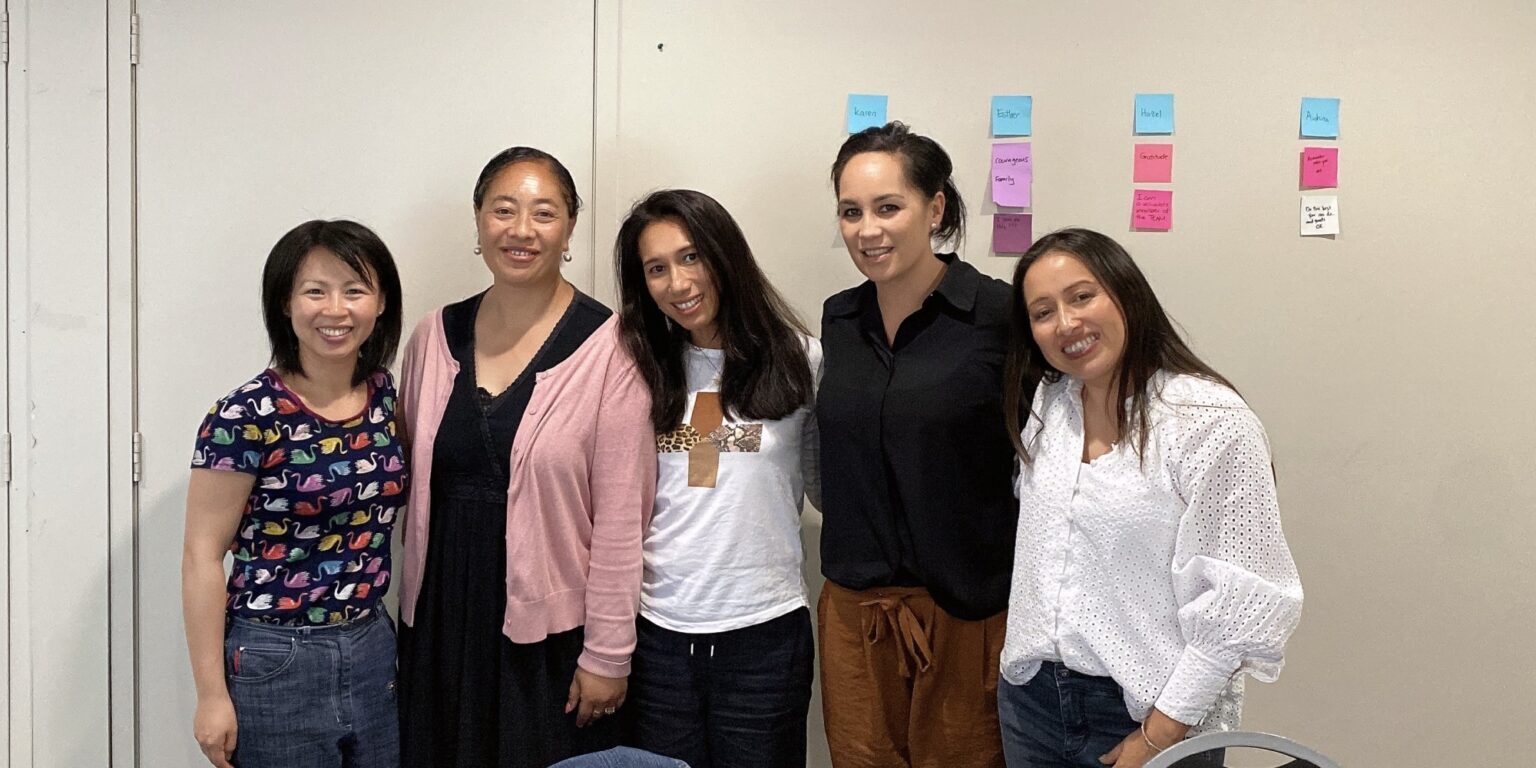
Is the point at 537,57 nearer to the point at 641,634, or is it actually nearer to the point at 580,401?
the point at 580,401

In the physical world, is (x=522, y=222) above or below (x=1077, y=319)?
above

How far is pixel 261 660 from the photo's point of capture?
5.27 ft

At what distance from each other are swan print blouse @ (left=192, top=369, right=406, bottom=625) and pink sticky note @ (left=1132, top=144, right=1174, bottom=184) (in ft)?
5.14

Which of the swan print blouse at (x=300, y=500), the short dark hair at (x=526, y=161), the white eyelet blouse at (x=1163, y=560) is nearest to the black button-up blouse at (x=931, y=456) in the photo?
the white eyelet blouse at (x=1163, y=560)

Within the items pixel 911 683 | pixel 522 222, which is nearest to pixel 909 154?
pixel 522 222

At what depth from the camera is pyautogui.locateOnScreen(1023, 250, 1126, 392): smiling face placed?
4.58 ft

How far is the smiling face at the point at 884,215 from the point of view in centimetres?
163

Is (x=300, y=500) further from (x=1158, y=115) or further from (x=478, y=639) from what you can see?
(x=1158, y=115)

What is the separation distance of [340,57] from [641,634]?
1329mm

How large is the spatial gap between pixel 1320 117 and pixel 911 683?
1.43 m

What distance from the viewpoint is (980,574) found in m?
1.62

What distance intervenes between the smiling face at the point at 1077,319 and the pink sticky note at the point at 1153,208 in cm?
73

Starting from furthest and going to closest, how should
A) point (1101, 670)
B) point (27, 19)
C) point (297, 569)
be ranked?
point (27, 19) → point (297, 569) → point (1101, 670)

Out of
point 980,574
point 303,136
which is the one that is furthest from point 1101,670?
point 303,136
